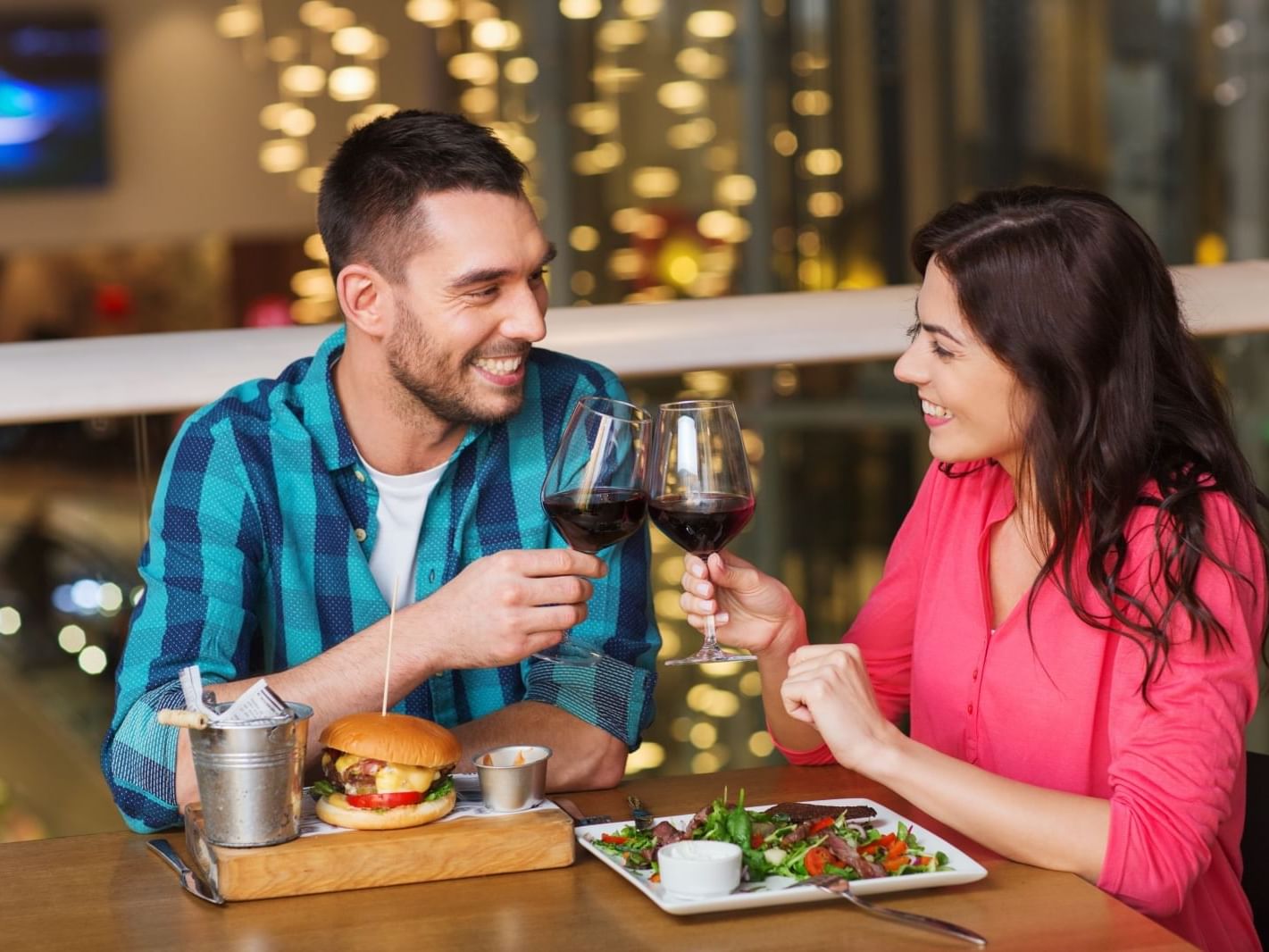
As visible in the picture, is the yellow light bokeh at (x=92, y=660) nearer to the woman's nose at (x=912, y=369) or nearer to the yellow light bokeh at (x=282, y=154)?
the woman's nose at (x=912, y=369)

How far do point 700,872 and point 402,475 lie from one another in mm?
887

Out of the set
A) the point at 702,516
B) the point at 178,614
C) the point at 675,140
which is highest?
the point at 675,140

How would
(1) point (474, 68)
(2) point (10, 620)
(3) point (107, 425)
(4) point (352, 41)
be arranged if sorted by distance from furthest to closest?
(4) point (352, 41), (1) point (474, 68), (2) point (10, 620), (3) point (107, 425)

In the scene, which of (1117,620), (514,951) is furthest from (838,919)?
(1117,620)

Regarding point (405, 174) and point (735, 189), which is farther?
point (735, 189)

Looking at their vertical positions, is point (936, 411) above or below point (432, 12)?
below

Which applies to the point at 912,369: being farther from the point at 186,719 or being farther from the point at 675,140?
the point at 675,140

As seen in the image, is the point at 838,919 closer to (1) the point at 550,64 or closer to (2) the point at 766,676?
(2) the point at 766,676

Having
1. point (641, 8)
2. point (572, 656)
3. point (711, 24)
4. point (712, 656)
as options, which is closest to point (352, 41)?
point (641, 8)

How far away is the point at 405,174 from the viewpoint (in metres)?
2.00

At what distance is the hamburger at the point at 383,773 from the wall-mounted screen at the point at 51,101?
596cm

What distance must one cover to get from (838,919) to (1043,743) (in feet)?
1.67

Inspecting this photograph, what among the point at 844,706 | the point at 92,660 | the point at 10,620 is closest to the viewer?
the point at 844,706

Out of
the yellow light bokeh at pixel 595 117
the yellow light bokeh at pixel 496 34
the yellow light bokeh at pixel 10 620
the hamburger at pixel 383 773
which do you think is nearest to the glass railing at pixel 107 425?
the yellow light bokeh at pixel 10 620
